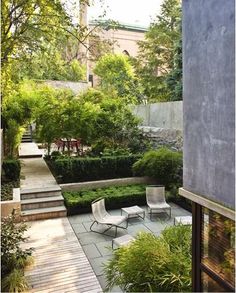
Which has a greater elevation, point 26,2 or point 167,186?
point 26,2

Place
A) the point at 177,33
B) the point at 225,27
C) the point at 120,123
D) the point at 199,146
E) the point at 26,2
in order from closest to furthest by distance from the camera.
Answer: the point at 225,27, the point at 199,146, the point at 26,2, the point at 120,123, the point at 177,33

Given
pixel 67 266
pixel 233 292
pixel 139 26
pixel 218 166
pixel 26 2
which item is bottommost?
pixel 67 266

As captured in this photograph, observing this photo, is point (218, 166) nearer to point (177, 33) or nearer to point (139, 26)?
point (177, 33)

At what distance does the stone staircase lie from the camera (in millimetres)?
8781

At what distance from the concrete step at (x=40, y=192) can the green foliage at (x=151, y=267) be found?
5.16 m

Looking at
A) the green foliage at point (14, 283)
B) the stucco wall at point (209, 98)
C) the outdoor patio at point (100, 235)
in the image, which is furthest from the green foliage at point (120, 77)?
the stucco wall at point (209, 98)

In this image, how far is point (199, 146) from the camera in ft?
10.6

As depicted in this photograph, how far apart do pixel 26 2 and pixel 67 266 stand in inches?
253

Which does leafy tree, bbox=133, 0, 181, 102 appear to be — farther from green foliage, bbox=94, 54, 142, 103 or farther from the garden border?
the garden border

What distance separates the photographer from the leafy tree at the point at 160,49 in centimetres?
2091

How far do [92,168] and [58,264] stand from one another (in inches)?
223

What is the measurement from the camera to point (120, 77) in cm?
2516

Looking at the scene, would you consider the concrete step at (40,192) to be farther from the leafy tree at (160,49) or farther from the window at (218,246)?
the leafy tree at (160,49)

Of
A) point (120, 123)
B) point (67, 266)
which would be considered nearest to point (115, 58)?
point (120, 123)
